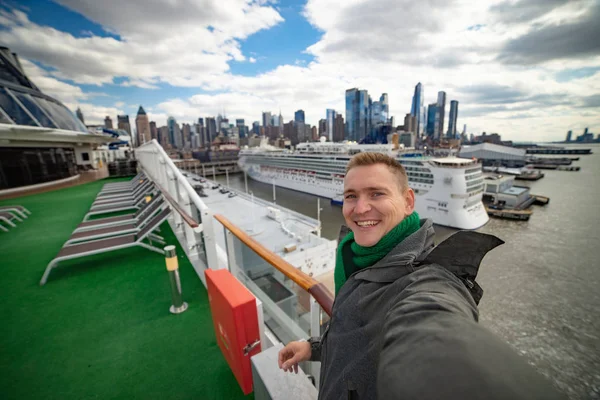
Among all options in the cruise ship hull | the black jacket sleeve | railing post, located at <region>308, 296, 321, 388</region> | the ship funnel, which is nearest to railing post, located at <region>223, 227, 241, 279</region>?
railing post, located at <region>308, 296, 321, 388</region>

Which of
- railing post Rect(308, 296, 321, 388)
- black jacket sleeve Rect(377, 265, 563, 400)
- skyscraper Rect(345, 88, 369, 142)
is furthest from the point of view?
skyscraper Rect(345, 88, 369, 142)

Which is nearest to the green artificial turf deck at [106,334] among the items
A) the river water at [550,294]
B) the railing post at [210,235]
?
the railing post at [210,235]

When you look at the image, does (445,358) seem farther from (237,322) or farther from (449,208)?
(449,208)

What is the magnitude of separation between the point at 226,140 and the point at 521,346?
8657 centimetres

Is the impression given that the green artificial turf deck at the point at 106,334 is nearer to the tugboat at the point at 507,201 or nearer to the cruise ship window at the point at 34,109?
the cruise ship window at the point at 34,109

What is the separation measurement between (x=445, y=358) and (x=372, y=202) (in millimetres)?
610

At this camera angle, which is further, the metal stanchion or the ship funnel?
the ship funnel

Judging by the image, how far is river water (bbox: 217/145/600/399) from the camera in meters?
7.91

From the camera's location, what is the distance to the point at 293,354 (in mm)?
1253

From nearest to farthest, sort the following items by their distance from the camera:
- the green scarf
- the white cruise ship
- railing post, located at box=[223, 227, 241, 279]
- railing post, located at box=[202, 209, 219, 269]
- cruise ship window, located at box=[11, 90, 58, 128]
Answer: the green scarf, railing post, located at box=[223, 227, 241, 279], railing post, located at box=[202, 209, 219, 269], cruise ship window, located at box=[11, 90, 58, 128], the white cruise ship

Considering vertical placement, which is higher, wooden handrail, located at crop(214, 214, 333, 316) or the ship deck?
wooden handrail, located at crop(214, 214, 333, 316)

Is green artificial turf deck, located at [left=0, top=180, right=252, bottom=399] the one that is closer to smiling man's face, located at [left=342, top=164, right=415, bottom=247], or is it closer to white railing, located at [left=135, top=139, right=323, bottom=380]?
white railing, located at [left=135, top=139, right=323, bottom=380]

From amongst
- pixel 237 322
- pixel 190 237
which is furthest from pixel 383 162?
pixel 190 237

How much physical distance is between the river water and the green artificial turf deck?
4.24m
